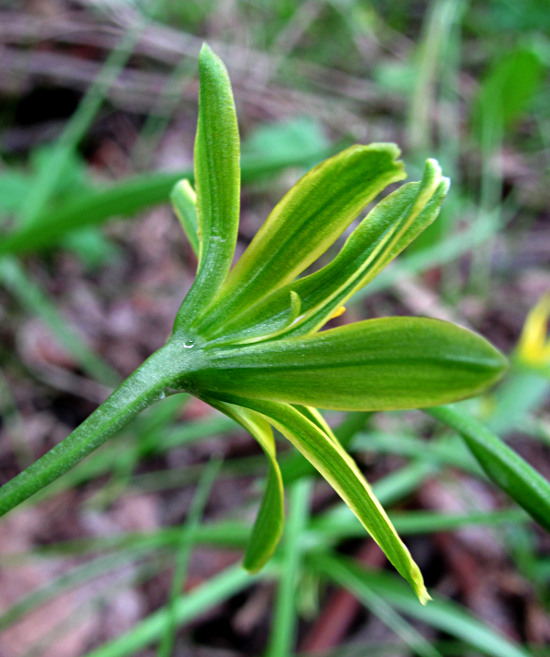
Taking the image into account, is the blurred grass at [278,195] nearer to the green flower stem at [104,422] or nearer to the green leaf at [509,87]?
the green leaf at [509,87]

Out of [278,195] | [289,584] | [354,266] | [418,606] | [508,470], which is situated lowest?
[418,606]

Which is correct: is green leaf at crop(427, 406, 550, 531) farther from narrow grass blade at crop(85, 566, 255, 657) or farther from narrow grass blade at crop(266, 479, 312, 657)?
narrow grass blade at crop(85, 566, 255, 657)

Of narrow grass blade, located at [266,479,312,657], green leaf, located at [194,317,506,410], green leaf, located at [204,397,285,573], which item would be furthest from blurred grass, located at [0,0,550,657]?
green leaf, located at [194,317,506,410]

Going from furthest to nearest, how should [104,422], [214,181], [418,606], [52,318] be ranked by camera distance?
Answer: [52,318]
[418,606]
[214,181]
[104,422]

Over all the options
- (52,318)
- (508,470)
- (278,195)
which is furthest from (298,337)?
(278,195)

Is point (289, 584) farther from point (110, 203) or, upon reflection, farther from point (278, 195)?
point (278, 195)

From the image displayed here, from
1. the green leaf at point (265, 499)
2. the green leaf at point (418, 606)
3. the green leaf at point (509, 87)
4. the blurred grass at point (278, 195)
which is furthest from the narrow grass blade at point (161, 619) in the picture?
the green leaf at point (509, 87)
